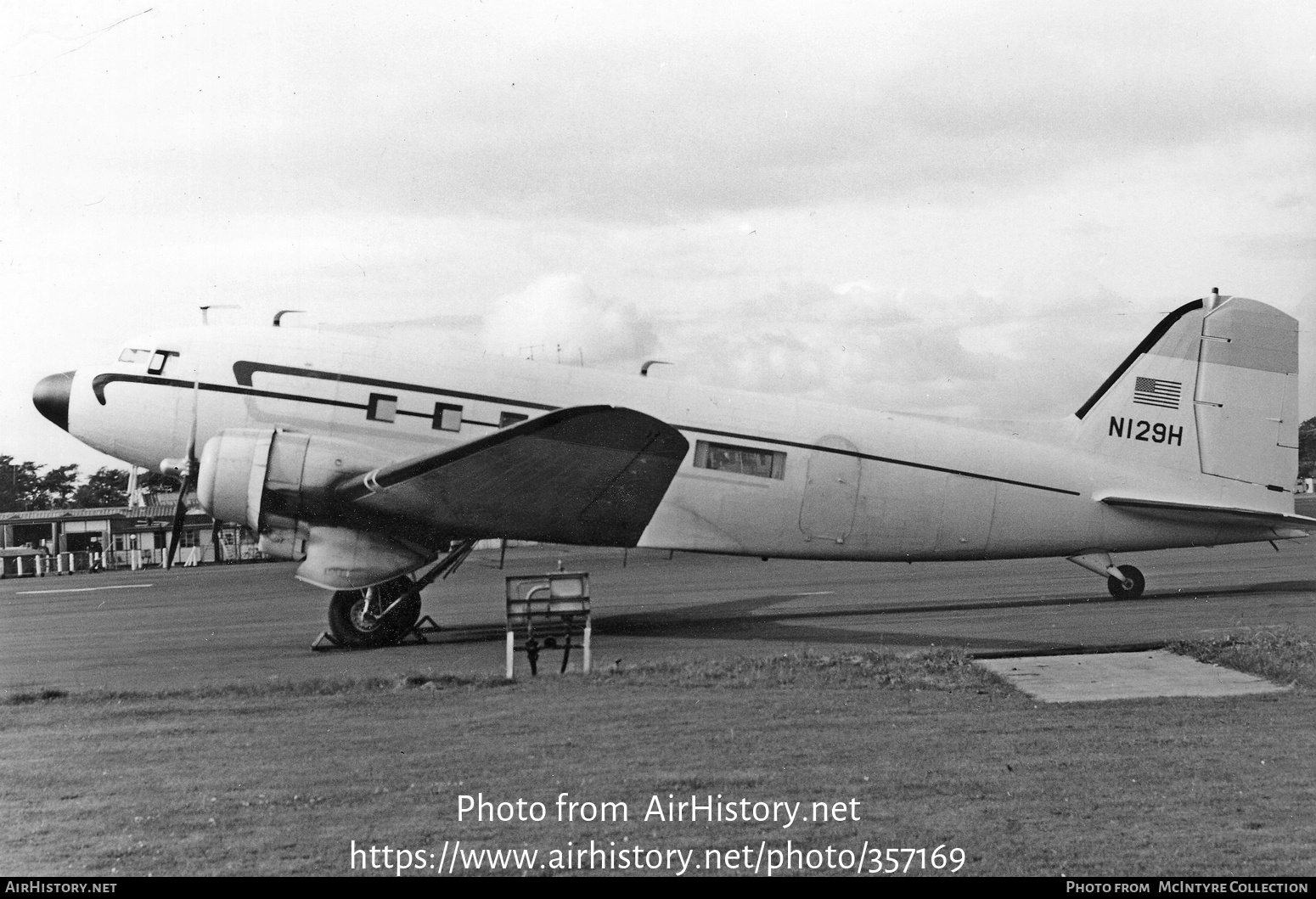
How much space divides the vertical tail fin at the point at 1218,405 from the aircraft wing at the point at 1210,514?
597mm

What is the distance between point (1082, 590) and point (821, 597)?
4135 mm

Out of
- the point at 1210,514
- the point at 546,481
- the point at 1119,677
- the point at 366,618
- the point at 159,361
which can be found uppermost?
the point at 159,361

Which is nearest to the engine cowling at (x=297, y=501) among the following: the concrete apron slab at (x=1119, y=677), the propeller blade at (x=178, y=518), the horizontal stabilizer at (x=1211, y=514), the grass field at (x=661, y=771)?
the propeller blade at (x=178, y=518)

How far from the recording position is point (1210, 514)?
14922mm

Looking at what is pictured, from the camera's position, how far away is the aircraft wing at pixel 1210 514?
48.6ft

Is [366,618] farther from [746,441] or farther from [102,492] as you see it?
[102,492]

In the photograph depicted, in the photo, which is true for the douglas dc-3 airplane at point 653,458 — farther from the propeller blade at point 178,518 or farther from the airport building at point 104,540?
the airport building at point 104,540

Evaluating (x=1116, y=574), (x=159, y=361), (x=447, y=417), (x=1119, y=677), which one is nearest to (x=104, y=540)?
(x=159, y=361)

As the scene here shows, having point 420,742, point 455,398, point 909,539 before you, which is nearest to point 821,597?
point 909,539

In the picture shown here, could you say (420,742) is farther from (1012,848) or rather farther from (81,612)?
(81,612)

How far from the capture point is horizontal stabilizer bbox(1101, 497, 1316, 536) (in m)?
14.8

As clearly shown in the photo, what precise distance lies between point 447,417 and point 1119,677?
25.8 ft

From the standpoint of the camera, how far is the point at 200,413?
41.9 feet

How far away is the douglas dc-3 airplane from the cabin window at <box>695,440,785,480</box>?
24mm
